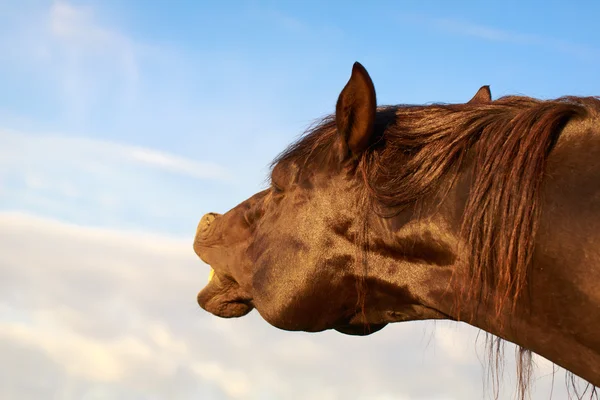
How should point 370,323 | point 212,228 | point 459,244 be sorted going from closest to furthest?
point 459,244 < point 370,323 < point 212,228

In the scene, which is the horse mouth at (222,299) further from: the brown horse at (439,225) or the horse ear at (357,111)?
the horse ear at (357,111)

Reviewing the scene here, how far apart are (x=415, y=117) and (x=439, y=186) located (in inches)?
23.5

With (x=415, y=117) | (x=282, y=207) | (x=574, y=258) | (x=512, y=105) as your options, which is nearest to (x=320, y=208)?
(x=282, y=207)

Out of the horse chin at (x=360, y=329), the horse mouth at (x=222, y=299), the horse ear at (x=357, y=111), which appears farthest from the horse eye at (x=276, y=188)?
the horse chin at (x=360, y=329)

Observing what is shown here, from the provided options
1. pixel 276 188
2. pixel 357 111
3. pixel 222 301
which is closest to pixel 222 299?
pixel 222 301

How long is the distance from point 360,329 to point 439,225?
1236mm

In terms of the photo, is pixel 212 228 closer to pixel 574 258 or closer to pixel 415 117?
pixel 415 117

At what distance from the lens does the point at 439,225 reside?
3791mm

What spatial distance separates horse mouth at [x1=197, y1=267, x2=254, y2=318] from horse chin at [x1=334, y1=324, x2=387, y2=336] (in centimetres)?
82

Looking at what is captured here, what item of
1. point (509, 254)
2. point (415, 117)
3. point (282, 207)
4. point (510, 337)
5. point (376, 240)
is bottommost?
point (510, 337)

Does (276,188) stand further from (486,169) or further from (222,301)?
(486,169)

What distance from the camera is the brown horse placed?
3.35 meters

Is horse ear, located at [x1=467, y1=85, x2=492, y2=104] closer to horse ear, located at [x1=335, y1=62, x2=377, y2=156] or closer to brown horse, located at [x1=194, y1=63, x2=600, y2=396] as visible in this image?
brown horse, located at [x1=194, y1=63, x2=600, y2=396]

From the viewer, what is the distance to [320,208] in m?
4.39
